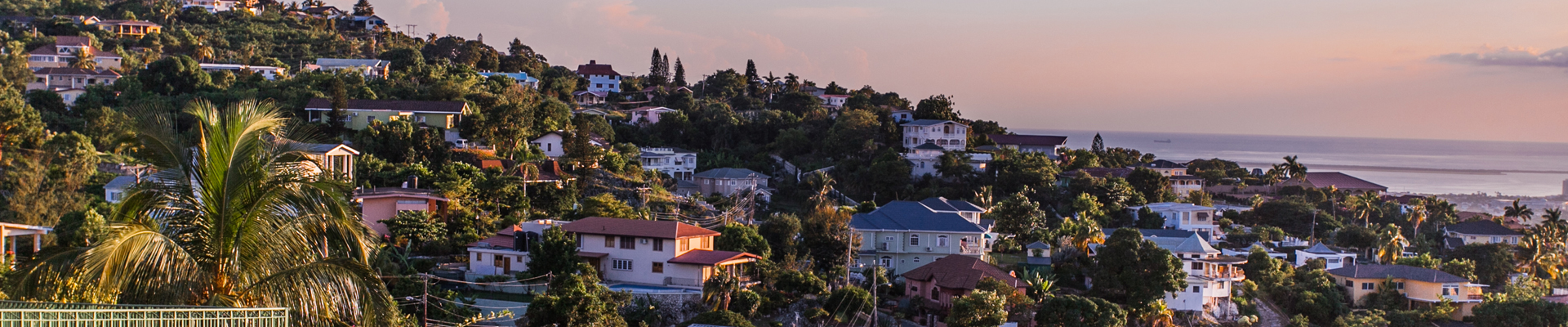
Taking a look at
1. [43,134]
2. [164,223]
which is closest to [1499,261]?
[164,223]

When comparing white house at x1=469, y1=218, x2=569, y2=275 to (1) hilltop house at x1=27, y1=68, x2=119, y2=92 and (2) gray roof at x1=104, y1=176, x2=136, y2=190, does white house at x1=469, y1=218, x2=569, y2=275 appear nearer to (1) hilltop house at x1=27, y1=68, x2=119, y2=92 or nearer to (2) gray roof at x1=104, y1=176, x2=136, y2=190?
(2) gray roof at x1=104, y1=176, x2=136, y2=190

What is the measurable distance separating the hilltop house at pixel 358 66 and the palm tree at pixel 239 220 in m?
49.3

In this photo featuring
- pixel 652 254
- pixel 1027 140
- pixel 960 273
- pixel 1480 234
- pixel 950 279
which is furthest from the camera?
pixel 1027 140

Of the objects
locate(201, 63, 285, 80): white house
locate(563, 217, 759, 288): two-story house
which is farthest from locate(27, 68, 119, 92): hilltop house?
locate(563, 217, 759, 288): two-story house

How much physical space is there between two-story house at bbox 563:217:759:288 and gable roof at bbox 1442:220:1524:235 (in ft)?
129

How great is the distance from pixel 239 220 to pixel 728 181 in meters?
41.1

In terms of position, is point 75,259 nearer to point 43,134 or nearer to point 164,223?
point 164,223

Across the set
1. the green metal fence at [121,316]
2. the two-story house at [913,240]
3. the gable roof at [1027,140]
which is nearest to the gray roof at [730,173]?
the two-story house at [913,240]

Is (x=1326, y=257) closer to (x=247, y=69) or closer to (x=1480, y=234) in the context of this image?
(x=1480, y=234)

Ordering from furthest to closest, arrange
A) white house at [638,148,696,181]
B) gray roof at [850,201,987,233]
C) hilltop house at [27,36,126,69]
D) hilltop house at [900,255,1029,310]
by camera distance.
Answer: hilltop house at [27,36,126,69] → white house at [638,148,696,181] → gray roof at [850,201,987,233] → hilltop house at [900,255,1029,310]

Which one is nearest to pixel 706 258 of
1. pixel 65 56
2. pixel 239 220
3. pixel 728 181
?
pixel 728 181

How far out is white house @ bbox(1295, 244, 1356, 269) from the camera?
38688mm

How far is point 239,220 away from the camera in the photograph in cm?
561

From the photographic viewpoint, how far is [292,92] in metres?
43.7
